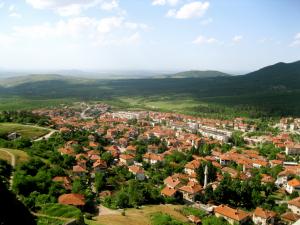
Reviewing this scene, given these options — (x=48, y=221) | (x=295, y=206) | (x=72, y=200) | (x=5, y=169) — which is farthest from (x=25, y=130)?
(x=295, y=206)

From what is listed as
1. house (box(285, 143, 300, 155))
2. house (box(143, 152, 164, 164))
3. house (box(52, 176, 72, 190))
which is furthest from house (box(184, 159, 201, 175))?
house (box(285, 143, 300, 155))

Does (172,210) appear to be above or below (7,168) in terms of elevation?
below

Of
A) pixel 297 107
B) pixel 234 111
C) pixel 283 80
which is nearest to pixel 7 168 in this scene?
pixel 234 111

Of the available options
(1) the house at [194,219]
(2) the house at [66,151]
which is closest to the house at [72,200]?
(1) the house at [194,219]

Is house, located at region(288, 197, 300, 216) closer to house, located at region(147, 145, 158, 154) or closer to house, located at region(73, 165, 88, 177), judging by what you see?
house, located at region(73, 165, 88, 177)

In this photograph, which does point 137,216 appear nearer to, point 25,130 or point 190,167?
point 190,167

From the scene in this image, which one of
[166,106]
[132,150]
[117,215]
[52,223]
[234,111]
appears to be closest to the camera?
[52,223]

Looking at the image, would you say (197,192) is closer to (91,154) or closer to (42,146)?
(91,154)
